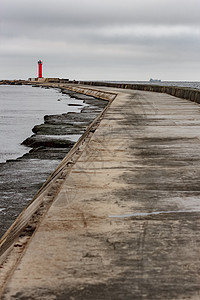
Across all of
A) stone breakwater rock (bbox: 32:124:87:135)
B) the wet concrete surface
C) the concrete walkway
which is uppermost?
the concrete walkway

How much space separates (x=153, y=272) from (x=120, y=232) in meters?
0.47

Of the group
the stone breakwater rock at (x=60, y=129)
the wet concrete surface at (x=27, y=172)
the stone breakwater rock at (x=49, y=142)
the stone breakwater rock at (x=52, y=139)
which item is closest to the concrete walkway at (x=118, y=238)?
the wet concrete surface at (x=27, y=172)

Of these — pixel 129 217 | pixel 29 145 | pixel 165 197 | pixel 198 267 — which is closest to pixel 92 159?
pixel 165 197

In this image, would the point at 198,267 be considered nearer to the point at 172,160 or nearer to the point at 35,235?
the point at 35,235

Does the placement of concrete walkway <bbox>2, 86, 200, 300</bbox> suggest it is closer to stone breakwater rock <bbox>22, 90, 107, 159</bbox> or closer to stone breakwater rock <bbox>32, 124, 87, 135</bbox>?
stone breakwater rock <bbox>22, 90, 107, 159</bbox>

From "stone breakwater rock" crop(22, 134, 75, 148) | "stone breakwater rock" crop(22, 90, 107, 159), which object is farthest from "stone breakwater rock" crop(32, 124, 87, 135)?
"stone breakwater rock" crop(22, 134, 75, 148)

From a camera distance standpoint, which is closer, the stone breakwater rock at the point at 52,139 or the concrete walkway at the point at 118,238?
the concrete walkway at the point at 118,238

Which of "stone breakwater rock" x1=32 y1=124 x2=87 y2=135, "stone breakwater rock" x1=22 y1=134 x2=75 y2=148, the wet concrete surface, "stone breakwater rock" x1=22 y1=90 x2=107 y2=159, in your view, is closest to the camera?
the wet concrete surface

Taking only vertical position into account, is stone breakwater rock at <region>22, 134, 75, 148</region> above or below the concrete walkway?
below

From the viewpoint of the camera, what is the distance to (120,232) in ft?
7.28

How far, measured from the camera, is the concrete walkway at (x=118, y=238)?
A: 164cm

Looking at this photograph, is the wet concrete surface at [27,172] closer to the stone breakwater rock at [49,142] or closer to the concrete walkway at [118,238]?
the stone breakwater rock at [49,142]

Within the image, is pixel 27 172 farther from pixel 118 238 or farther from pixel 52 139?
pixel 118 238

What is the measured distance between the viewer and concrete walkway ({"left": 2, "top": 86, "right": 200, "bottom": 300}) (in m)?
1.64
